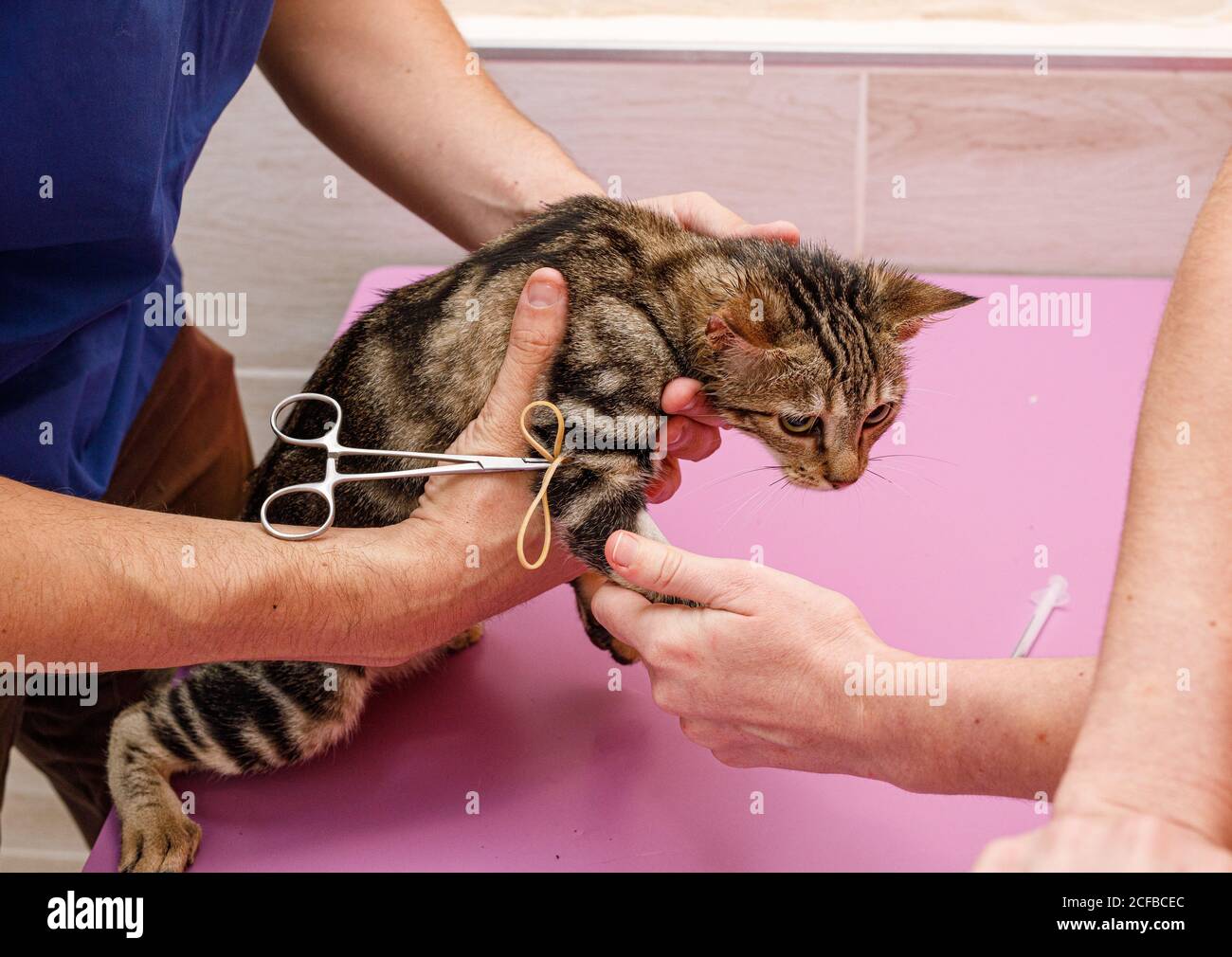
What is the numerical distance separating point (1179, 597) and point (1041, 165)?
1506mm

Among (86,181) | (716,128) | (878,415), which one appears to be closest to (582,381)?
(878,415)

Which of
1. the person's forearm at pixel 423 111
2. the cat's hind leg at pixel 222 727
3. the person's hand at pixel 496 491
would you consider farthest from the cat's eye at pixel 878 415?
the cat's hind leg at pixel 222 727

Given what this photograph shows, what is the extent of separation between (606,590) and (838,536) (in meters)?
0.42

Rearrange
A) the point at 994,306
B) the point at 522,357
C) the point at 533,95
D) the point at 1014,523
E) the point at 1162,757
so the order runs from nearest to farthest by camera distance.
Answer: the point at 1162,757
the point at 522,357
the point at 1014,523
the point at 994,306
the point at 533,95

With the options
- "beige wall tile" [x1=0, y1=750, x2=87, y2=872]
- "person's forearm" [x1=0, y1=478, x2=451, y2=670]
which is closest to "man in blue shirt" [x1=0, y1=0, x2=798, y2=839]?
"person's forearm" [x1=0, y1=478, x2=451, y2=670]

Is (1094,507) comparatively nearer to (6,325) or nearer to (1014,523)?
(1014,523)

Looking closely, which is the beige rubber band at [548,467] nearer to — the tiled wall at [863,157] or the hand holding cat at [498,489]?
the hand holding cat at [498,489]

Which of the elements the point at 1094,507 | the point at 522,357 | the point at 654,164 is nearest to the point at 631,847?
the point at 522,357

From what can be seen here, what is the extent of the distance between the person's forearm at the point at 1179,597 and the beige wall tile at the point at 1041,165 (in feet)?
3.91

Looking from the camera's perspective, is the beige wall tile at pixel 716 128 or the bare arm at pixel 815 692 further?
the beige wall tile at pixel 716 128

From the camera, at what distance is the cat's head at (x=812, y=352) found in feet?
3.99

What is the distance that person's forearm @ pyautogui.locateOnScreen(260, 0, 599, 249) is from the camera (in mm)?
1524

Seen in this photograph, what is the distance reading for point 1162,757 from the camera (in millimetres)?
A: 730

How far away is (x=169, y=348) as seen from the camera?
62.7 inches
